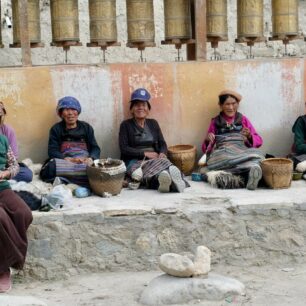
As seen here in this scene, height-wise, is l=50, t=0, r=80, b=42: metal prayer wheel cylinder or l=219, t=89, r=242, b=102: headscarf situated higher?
l=50, t=0, r=80, b=42: metal prayer wheel cylinder

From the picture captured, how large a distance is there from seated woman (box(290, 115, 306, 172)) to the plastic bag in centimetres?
246

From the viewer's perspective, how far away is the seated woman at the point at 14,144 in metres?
7.50

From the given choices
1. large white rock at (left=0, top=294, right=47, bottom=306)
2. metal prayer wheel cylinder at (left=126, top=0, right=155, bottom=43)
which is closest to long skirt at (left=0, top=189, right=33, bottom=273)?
large white rock at (left=0, top=294, right=47, bottom=306)

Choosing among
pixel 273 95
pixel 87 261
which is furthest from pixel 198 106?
pixel 87 261

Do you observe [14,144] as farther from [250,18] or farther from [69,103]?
[250,18]

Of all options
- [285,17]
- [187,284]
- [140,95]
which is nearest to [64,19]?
[140,95]

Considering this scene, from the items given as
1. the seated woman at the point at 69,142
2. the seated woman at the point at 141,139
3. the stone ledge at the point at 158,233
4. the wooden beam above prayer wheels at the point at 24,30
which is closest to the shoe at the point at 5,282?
the stone ledge at the point at 158,233

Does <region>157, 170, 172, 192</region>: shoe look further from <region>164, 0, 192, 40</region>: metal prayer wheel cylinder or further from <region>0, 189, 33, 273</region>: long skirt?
<region>164, 0, 192, 40</region>: metal prayer wheel cylinder

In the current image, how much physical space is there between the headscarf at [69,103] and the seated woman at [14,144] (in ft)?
1.77

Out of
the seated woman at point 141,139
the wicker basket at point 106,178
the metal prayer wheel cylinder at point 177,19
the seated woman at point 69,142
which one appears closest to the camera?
the wicker basket at point 106,178

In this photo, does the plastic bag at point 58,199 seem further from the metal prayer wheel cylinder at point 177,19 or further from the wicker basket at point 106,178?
the metal prayer wheel cylinder at point 177,19

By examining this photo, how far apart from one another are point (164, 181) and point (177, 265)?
1351 mm

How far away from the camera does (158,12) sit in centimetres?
1322

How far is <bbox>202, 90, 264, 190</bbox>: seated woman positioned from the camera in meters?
7.60
